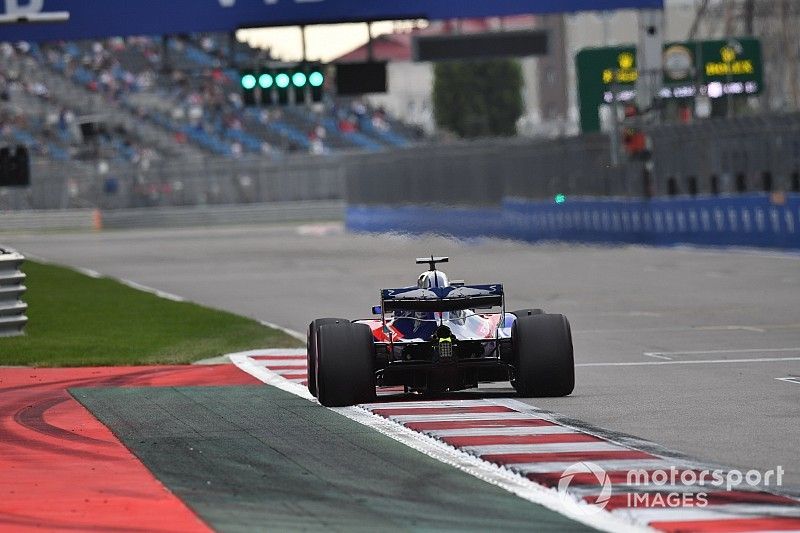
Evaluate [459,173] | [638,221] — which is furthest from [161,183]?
[638,221]

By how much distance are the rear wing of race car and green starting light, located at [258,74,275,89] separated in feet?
91.0

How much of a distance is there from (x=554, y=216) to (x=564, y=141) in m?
3.92

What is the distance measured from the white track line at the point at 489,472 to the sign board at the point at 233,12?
20.4 metres

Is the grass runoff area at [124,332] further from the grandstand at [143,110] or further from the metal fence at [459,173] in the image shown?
the grandstand at [143,110]

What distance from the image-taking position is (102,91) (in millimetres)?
76562

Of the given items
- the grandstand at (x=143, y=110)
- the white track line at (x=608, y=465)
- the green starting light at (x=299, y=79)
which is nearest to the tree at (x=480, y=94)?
the grandstand at (x=143, y=110)

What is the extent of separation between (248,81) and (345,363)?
93.2 ft

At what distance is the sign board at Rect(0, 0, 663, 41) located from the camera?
34.8 meters

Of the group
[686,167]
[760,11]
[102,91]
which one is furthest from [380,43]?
[686,167]

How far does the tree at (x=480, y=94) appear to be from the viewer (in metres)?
107

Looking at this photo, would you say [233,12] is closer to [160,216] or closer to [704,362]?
[704,362]

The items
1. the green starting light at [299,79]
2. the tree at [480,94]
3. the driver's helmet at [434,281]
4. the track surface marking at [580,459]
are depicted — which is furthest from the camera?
the tree at [480,94]

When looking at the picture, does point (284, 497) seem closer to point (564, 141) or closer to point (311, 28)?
point (311, 28)

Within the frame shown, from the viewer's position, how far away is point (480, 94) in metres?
107
